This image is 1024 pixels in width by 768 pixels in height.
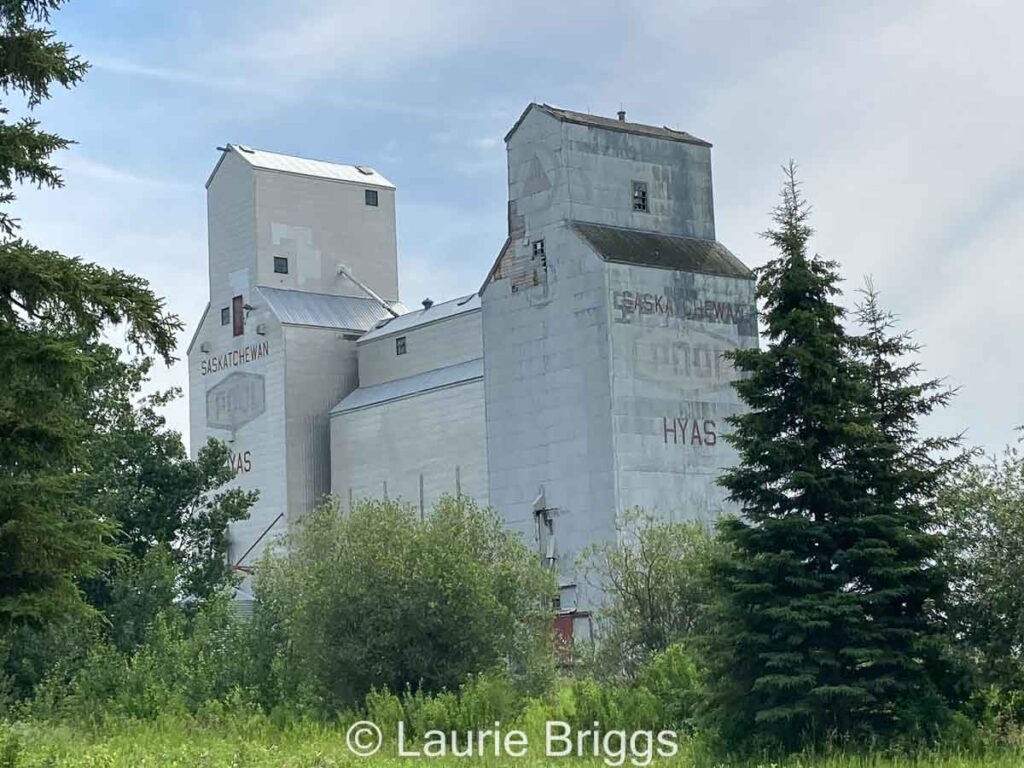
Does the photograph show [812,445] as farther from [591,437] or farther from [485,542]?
[591,437]

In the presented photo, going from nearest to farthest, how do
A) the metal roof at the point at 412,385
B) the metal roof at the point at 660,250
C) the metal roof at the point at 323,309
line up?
the metal roof at the point at 660,250, the metal roof at the point at 412,385, the metal roof at the point at 323,309

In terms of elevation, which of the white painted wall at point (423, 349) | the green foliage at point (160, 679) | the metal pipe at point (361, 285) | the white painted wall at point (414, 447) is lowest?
the green foliage at point (160, 679)

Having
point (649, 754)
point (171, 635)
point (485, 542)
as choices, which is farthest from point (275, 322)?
point (649, 754)

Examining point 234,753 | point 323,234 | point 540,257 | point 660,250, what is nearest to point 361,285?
point 323,234

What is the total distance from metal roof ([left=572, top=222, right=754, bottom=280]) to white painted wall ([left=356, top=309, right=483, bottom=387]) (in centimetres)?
1181

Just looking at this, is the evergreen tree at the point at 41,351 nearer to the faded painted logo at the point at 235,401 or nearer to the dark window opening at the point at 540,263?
the dark window opening at the point at 540,263

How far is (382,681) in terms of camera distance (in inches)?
1372

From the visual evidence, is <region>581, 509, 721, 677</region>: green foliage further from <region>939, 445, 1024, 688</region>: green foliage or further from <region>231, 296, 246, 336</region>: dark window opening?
<region>231, 296, 246, 336</region>: dark window opening

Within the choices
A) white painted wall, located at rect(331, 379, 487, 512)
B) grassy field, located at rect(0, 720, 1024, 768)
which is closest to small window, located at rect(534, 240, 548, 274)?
white painted wall, located at rect(331, 379, 487, 512)

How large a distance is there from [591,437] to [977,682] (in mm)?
36878

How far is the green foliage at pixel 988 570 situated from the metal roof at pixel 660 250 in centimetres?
3676

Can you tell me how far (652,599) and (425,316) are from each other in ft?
137

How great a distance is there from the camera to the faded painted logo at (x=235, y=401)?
82625 millimetres

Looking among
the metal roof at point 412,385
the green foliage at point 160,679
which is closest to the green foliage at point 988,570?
the green foliage at point 160,679
